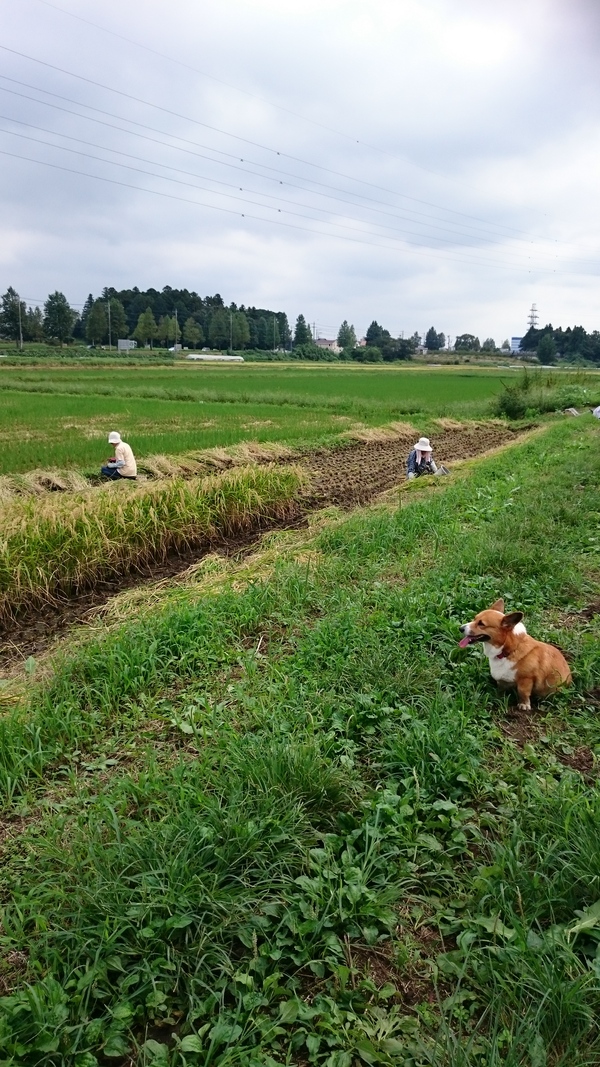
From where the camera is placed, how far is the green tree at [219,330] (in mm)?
92062

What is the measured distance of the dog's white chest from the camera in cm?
347

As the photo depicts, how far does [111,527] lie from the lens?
7.28m

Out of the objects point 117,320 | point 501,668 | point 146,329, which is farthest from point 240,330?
point 501,668

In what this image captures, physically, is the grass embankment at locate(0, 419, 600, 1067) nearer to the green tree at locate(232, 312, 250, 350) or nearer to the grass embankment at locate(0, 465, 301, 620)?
the grass embankment at locate(0, 465, 301, 620)

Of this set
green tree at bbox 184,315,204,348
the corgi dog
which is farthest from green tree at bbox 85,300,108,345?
the corgi dog

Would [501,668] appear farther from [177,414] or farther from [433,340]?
[433,340]

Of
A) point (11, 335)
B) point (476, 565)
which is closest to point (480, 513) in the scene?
point (476, 565)

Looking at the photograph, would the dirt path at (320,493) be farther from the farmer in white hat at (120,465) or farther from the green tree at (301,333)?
the green tree at (301,333)

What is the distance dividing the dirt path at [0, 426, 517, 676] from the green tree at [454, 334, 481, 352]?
322ft

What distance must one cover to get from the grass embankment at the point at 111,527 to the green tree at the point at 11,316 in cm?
7678

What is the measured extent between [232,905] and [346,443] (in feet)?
48.3

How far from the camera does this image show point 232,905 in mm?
2205

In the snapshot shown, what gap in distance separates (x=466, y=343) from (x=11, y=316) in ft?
264

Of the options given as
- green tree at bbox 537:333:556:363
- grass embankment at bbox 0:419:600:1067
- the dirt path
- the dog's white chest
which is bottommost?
the dirt path
